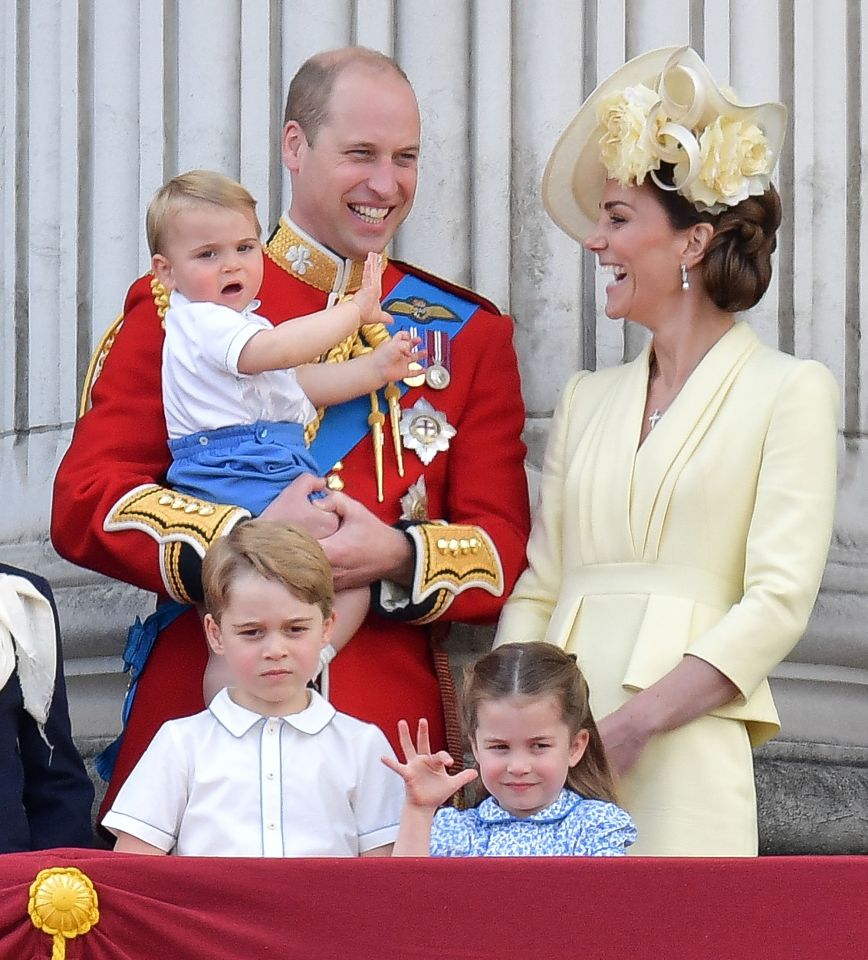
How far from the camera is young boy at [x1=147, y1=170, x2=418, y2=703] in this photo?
409cm

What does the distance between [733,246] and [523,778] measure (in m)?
1.12

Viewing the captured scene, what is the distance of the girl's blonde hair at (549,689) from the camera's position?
3.58 m

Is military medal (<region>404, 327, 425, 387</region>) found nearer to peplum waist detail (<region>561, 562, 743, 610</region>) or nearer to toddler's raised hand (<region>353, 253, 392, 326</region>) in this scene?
toddler's raised hand (<region>353, 253, 392, 326</region>)

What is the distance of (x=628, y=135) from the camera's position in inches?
165

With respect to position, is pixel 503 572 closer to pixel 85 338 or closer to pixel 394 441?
pixel 394 441

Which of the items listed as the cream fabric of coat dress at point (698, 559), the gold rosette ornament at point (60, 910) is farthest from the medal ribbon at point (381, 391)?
the gold rosette ornament at point (60, 910)

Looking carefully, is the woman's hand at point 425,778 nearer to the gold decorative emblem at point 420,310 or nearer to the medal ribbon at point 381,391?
the medal ribbon at point 381,391

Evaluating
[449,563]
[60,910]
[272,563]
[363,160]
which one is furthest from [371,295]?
[60,910]

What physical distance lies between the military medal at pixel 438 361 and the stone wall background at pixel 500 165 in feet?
1.28

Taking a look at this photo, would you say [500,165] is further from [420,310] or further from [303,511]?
[303,511]

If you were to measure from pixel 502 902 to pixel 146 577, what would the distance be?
125 cm

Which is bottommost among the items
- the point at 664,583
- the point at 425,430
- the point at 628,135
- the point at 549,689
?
the point at 549,689

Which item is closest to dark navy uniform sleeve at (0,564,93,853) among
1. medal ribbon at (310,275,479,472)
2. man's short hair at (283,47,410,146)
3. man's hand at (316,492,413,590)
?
man's hand at (316,492,413,590)

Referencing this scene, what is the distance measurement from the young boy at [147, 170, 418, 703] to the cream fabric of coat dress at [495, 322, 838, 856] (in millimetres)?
365
